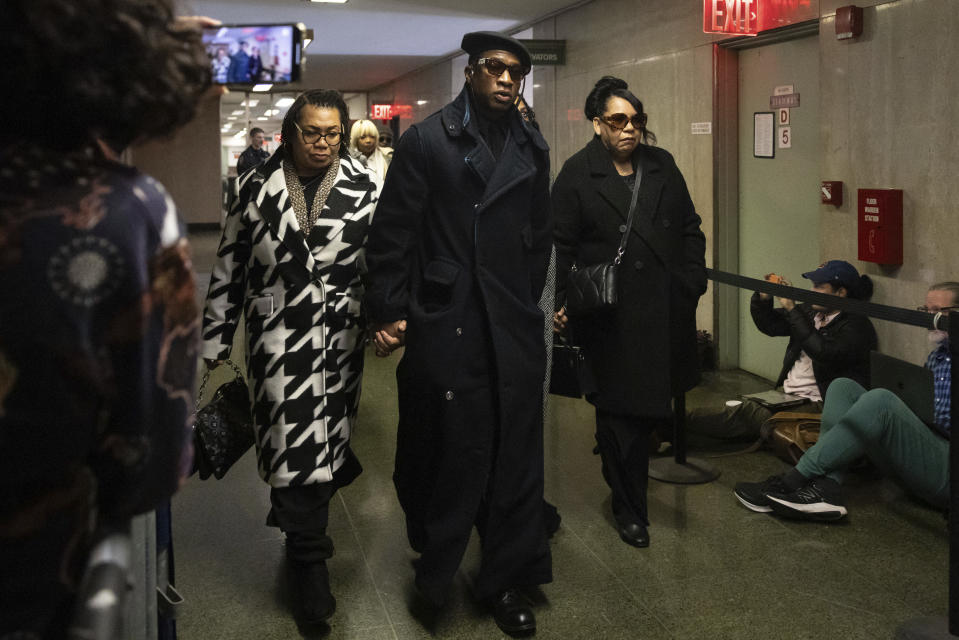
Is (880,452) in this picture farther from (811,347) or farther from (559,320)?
(559,320)

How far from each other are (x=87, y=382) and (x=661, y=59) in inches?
328

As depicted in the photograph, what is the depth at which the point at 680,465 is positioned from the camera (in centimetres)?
522

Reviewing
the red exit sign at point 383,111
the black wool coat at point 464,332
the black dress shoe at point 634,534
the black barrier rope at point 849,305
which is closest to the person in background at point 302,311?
the black wool coat at point 464,332

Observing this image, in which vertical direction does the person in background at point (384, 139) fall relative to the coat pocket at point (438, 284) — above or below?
above

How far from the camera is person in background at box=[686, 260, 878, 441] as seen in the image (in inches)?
207

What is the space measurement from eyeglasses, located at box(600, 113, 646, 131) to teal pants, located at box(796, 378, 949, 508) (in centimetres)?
148

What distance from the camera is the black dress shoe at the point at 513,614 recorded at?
3.38m

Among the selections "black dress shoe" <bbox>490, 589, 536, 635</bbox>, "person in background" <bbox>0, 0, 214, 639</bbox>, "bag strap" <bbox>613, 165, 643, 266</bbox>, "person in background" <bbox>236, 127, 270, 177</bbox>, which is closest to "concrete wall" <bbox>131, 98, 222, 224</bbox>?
"person in background" <bbox>236, 127, 270, 177</bbox>

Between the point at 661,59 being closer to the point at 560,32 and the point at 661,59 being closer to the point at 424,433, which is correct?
the point at 560,32

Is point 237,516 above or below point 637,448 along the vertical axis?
below

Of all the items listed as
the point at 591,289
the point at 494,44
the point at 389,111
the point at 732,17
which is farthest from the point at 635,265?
the point at 389,111

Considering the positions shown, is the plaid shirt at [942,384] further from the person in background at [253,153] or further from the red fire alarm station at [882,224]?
the person in background at [253,153]

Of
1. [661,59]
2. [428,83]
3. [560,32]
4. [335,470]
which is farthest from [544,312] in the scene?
[428,83]

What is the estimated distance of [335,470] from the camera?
3639 mm
